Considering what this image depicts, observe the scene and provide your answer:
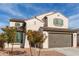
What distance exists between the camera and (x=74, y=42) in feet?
50.8

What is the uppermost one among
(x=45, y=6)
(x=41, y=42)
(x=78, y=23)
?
(x=45, y=6)

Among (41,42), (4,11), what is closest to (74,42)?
(41,42)

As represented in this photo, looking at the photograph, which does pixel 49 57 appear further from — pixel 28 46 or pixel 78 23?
pixel 78 23

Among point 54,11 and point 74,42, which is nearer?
point 54,11

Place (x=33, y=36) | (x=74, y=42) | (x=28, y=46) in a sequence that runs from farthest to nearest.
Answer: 1. (x=74, y=42)
2. (x=28, y=46)
3. (x=33, y=36)

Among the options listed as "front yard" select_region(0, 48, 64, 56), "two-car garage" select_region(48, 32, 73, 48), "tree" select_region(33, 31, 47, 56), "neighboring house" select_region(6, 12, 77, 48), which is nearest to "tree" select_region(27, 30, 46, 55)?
"tree" select_region(33, 31, 47, 56)

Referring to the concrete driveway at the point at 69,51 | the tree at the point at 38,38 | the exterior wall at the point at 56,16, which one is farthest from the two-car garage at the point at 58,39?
the tree at the point at 38,38

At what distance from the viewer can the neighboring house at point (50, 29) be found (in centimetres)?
1461

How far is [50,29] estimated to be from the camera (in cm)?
1541

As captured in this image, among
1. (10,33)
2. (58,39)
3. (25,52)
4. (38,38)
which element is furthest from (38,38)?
(58,39)

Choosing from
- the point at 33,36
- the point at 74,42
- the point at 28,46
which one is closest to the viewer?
the point at 33,36

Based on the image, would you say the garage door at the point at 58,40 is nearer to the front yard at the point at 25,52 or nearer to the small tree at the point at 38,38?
the front yard at the point at 25,52

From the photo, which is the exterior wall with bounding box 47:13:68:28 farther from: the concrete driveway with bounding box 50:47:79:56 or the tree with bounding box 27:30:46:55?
the tree with bounding box 27:30:46:55

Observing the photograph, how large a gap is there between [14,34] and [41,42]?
5.23 feet
